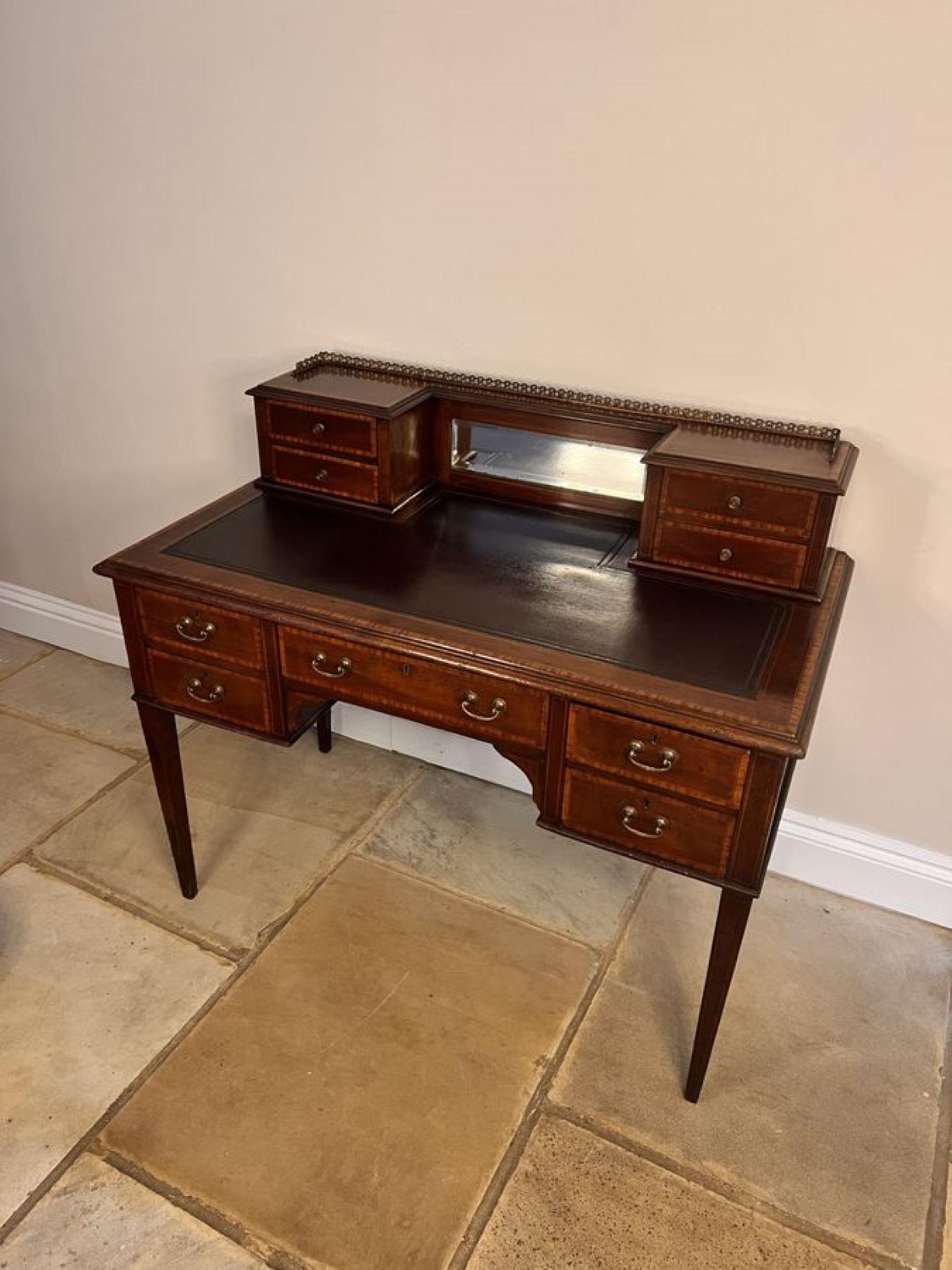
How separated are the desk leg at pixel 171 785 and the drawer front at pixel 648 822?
2.90 ft

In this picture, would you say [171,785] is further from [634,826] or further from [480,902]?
[634,826]

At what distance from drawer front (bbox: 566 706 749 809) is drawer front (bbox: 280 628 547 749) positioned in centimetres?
8

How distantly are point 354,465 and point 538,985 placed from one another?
114 centimetres

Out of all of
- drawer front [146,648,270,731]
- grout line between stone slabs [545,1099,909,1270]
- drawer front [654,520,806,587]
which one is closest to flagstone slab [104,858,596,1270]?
grout line between stone slabs [545,1099,909,1270]

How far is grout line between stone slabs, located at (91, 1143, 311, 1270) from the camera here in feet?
4.99

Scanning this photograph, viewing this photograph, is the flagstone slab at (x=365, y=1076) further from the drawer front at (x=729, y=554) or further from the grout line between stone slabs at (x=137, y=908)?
the drawer front at (x=729, y=554)

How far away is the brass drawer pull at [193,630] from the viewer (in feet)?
5.69

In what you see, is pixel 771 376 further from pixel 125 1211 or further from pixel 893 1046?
pixel 125 1211

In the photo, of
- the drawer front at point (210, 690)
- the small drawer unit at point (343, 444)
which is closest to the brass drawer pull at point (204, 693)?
the drawer front at point (210, 690)

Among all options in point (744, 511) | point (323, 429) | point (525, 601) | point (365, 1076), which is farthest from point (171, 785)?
point (744, 511)

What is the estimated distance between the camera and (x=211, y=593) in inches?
66.5

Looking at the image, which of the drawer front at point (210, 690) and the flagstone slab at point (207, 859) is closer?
the drawer front at point (210, 690)

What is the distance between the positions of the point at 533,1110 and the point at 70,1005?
3.11 ft

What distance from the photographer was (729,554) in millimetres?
1688
